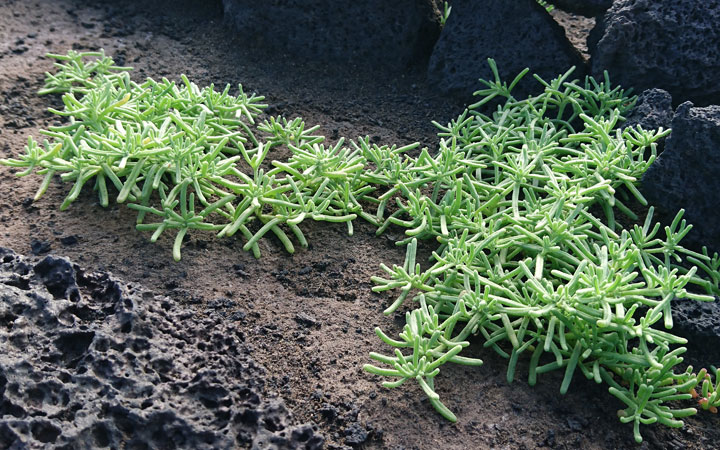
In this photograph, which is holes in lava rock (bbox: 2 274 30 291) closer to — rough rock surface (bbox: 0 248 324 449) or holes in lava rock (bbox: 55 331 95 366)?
rough rock surface (bbox: 0 248 324 449)

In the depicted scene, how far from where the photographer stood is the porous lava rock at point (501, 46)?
150 inches

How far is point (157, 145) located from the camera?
2938 mm

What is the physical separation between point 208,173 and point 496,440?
1.54 metres

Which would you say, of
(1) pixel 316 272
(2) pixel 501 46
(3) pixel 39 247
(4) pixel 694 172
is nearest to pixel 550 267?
(4) pixel 694 172

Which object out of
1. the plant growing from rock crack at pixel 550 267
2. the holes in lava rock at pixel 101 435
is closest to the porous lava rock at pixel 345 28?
the plant growing from rock crack at pixel 550 267

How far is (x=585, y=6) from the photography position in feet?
12.7

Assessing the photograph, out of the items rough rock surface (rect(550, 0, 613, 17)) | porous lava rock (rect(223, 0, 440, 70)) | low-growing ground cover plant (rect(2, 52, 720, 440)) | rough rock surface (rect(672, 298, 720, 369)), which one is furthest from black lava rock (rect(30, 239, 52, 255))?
rough rock surface (rect(550, 0, 613, 17))

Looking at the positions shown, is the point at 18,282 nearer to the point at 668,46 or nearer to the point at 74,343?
the point at 74,343

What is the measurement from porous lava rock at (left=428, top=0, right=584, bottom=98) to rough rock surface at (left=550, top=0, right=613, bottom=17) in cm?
12

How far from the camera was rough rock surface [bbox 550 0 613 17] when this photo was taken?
3.80 m

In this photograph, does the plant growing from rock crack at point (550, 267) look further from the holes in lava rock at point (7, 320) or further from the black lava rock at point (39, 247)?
the black lava rock at point (39, 247)

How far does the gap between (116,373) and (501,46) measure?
2685 mm

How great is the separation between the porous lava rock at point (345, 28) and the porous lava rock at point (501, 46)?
0.75 ft

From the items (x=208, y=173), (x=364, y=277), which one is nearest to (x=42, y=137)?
(x=208, y=173)
